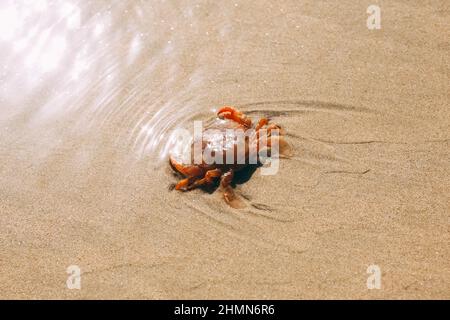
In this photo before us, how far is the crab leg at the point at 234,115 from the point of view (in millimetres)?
4191

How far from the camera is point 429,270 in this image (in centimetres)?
328

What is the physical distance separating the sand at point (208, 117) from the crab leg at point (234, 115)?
200mm

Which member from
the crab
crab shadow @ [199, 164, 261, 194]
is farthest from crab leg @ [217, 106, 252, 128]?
crab shadow @ [199, 164, 261, 194]

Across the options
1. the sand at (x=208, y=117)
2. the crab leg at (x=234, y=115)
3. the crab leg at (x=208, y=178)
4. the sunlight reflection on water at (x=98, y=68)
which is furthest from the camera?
the sunlight reflection on water at (x=98, y=68)

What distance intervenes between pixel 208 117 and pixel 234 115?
0.28 meters

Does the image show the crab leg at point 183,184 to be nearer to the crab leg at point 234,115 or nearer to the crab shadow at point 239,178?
the crab shadow at point 239,178

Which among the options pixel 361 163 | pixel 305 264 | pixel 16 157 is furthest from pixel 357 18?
pixel 16 157

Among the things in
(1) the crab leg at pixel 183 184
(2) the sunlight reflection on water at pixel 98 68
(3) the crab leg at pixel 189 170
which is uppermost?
(2) the sunlight reflection on water at pixel 98 68

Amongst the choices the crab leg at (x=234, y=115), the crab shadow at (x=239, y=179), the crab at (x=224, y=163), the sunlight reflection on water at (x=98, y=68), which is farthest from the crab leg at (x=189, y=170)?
the crab leg at (x=234, y=115)

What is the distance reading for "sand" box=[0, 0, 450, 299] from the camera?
11.2ft

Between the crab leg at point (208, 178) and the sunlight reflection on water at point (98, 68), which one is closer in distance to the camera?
the crab leg at point (208, 178)

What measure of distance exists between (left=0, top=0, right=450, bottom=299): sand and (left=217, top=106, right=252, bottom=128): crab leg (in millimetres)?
200

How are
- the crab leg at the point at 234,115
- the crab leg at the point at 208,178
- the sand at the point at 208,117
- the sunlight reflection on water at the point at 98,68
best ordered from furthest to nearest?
the sunlight reflection on water at the point at 98,68 → the crab leg at the point at 234,115 → the crab leg at the point at 208,178 → the sand at the point at 208,117

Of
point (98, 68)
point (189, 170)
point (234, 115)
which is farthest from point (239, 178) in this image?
point (98, 68)
